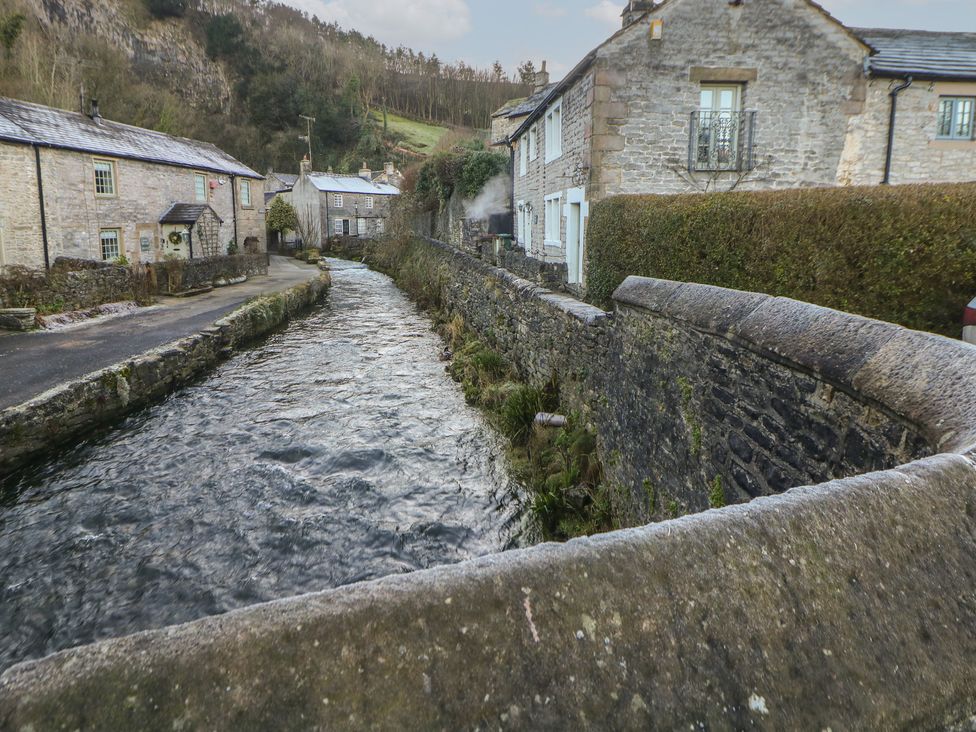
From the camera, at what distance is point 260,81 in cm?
6756

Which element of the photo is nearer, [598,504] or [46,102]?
[598,504]

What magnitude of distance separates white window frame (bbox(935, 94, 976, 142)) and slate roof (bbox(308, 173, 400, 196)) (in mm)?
40267

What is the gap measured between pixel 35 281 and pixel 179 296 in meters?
5.41

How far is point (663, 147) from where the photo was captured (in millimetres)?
13562

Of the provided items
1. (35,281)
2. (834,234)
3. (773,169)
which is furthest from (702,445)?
(35,281)

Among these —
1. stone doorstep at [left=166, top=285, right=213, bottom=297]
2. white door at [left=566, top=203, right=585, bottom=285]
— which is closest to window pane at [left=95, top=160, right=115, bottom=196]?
stone doorstep at [left=166, top=285, right=213, bottom=297]

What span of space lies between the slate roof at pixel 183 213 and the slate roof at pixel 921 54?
24871 mm

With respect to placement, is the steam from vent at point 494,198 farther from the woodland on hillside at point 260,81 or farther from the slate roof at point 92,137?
the woodland on hillside at point 260,81

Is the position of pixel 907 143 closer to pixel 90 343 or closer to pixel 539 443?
pixel 539 443

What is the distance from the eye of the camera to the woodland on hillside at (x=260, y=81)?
39719 mm

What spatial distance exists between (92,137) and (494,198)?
51.3 feet

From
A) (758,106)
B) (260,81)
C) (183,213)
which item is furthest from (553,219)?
(260,81)

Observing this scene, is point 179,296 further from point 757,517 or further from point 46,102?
point 757,517

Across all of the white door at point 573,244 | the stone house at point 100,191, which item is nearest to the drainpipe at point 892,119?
the white door at point 573,244
